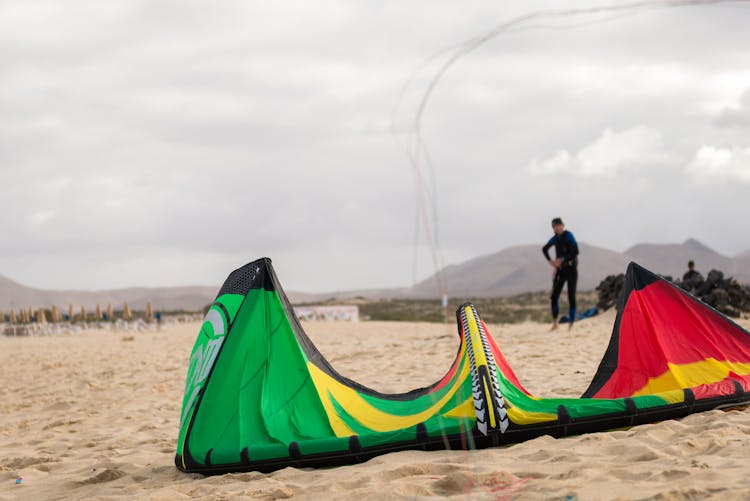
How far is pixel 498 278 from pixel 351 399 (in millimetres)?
137402

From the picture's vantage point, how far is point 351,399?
15.5 feet

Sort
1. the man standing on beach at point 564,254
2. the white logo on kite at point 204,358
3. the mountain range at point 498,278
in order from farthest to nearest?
the mountain range at point 498,278 → the man standing on beach at point 564,254 → the white logo on kite at point 204,358

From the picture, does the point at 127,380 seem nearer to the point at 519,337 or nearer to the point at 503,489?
Result: the point at 519,337

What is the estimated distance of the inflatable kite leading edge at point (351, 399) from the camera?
4.11 meters

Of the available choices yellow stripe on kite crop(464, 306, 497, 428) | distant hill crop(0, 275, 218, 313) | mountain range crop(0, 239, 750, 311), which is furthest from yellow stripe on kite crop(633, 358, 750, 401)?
distant hill crop(0, 275, 218, 313)

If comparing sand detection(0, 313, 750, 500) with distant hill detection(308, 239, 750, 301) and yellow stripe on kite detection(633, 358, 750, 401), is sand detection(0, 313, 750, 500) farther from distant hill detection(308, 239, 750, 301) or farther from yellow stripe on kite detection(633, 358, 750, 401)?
distant hill detection(308, 239, 750, 301)

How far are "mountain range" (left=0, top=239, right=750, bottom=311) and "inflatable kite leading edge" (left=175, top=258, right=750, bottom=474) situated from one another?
102 metres

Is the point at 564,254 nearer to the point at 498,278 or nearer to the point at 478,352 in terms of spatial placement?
the point at 478,352

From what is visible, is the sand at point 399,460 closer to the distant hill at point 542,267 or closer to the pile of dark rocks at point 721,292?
the pile of dark rocks at point 721,292

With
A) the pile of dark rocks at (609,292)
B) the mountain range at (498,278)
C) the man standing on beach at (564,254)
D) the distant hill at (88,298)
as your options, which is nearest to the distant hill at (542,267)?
the mountain range at (498,278)

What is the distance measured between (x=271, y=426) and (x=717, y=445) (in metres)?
2.49

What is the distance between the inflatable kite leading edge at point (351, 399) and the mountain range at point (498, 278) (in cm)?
10246

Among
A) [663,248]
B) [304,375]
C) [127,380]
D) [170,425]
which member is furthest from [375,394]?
[663,248]

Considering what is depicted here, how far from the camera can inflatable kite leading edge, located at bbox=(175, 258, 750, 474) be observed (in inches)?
162
